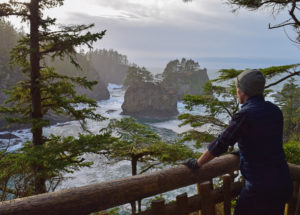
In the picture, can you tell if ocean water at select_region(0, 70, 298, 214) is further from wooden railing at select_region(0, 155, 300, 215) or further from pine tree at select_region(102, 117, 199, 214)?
wooden railing at select_region(0, 155, 300, 215)

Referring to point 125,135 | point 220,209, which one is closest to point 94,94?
point 125,135

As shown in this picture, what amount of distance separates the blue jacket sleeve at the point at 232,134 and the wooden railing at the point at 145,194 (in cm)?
38

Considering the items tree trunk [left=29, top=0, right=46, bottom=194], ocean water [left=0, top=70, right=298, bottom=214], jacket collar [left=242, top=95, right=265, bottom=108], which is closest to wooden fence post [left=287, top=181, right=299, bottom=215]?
jacket collar [left=242, top=95, right=265, bottom=108]

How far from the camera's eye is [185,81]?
105 metres

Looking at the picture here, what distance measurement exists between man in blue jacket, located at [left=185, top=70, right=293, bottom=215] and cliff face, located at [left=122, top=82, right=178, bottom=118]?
261 ft

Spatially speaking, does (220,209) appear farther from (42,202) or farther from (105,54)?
(105,54)

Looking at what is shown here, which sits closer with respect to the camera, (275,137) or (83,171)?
(275,137)

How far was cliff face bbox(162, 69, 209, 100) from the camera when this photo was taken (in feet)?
335

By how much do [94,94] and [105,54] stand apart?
76.3 meters

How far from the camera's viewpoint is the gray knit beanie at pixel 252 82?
2.01 m

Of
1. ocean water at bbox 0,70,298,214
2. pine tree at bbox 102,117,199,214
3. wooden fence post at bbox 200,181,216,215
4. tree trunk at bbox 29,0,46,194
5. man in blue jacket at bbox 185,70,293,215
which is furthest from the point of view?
ocean water at bbox 0,70,298,214

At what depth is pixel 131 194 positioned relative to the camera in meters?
1.92

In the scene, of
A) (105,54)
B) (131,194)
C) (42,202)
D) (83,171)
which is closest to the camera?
(42,202)

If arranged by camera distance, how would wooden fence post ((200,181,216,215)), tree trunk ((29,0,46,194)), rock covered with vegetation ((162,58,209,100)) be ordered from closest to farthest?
wooden fence post ((200,181,216,215)) < tree trunk ((29,0,46,194)) < rock covered with vegetation ((162,58,209,100))
